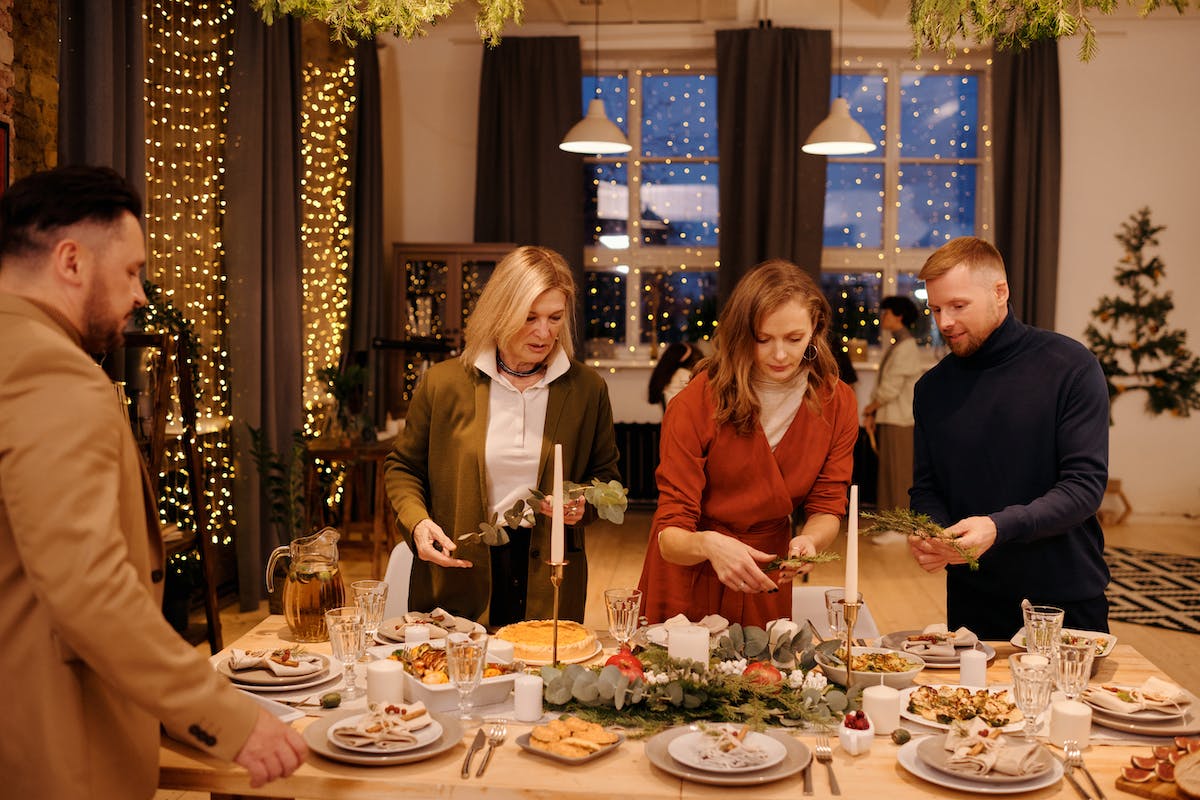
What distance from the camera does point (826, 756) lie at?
1728 mm

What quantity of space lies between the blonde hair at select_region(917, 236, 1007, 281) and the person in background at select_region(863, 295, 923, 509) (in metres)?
5.08

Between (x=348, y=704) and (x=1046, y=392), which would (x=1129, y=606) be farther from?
(x=348, y=704)

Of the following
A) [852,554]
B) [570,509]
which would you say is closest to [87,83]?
[570,509]

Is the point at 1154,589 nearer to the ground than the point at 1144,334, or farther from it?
nearer to the ground

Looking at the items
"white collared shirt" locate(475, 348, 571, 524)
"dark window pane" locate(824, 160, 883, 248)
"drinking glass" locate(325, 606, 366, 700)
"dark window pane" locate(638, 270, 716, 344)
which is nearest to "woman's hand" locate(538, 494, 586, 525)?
"white collared shirt" locate(475, 348, 571, 524)

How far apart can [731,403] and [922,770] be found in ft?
3.45

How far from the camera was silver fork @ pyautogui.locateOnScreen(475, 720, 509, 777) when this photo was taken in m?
1.69

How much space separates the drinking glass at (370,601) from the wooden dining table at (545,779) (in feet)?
1.31

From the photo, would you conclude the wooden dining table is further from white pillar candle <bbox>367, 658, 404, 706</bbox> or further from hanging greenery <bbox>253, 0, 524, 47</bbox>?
hanging greenery <bbox>253, 0, 524, 47</bbox>

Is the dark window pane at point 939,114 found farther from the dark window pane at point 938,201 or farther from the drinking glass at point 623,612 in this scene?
the drinking glass at point 623,612

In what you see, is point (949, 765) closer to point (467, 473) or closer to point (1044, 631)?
point (1044, 631)

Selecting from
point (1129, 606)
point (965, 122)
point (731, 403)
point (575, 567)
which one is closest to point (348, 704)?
point (575, 567)

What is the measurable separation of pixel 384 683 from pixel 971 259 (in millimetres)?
1589

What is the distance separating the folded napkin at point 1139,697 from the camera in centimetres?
188
